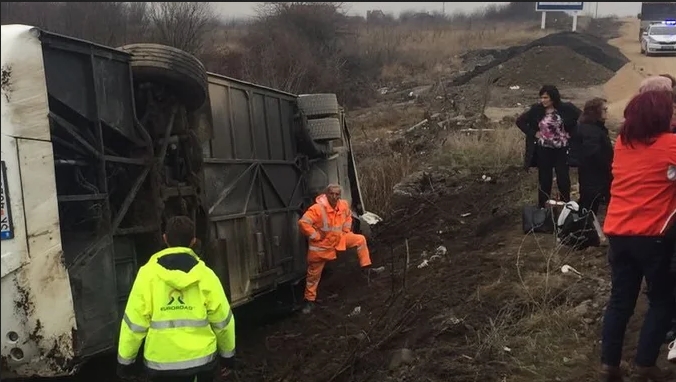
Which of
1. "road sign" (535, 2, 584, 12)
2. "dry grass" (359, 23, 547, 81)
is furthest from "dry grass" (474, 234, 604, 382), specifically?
"road sign" (535, 2, 584, 12)

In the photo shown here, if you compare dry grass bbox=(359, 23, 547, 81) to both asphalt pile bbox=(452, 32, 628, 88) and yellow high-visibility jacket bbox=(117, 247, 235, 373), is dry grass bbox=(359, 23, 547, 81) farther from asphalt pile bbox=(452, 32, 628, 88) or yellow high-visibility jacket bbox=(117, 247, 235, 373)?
yellow high-visibility jacket bbox=(117, 247, 235, 373)

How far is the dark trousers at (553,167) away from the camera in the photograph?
7.21 meters

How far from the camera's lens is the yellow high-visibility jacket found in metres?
3.49

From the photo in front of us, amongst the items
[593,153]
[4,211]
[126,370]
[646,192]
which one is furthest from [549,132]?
[4,211]

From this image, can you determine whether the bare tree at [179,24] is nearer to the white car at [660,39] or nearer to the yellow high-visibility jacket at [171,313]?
the white car at [660,39]

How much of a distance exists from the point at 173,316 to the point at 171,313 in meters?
0.02

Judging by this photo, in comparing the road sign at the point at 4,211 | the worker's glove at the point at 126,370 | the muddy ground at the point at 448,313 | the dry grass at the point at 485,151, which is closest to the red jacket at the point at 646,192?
the muddy ground at the point at 448,313

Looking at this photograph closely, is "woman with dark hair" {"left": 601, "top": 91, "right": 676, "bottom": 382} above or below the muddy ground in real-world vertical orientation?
above

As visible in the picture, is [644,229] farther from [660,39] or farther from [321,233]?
[660,39]

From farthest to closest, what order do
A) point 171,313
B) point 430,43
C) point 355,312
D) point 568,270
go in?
point 430,43, point 355,312, point 568,270, point 171,313

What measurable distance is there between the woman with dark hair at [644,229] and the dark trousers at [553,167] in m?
3.39

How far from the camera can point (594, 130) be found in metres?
6.14

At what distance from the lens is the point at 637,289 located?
12.5 ft

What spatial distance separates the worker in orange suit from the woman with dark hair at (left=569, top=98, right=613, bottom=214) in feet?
7.96
